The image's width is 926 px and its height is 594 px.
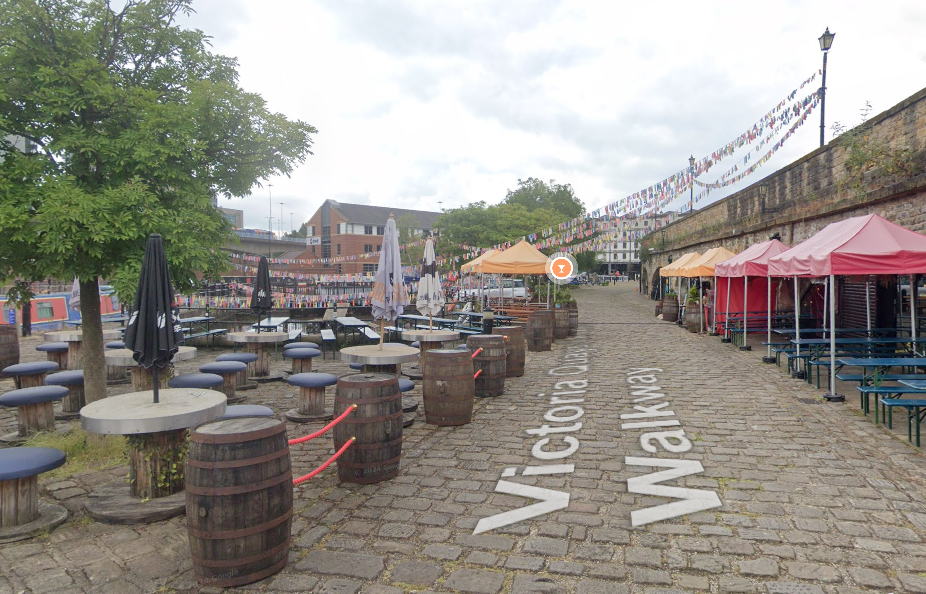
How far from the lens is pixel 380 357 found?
261 inches

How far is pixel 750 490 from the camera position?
4.39 meters

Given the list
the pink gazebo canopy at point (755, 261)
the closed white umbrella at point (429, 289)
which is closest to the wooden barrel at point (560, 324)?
the pink gazebo canopy at point (755, 261)

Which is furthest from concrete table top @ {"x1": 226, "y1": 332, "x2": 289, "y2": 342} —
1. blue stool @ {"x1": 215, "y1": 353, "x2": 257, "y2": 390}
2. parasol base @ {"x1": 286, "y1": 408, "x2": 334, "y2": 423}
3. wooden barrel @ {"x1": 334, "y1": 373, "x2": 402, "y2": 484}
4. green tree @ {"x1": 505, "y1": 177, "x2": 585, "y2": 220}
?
green tree @ {"x1": 505, "y1": 177, "x2": 585, "y2": 220}

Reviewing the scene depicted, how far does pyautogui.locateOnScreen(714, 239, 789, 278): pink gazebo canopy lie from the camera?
11.5 m

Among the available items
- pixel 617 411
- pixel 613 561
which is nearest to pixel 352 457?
pixel 613 561

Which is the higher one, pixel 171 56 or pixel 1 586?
pixel 171 56

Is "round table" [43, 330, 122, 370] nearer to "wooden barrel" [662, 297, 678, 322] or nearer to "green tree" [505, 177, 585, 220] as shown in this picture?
"wooden barrel" [662, 297, 678, 322]

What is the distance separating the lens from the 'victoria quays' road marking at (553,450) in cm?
401

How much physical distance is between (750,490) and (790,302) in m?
13.3

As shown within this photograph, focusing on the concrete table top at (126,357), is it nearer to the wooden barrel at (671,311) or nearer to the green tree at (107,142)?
the green tree at (107,142)

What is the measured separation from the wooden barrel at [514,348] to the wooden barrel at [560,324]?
6.23 metres

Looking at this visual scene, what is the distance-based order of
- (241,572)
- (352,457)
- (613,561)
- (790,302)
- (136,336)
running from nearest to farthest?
1. (241,572)
2. (613,561)
3. (136,336)
4. (352,457)
5. (790,302)

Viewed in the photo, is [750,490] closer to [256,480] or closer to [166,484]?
[256,480]

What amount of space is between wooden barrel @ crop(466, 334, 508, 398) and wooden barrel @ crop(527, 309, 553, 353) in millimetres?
5099
